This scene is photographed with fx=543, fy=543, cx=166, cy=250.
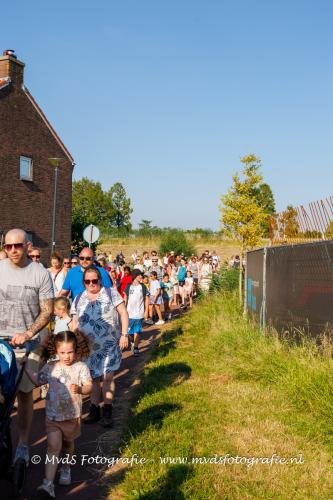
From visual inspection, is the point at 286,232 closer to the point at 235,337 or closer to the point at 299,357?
the point at 235,337

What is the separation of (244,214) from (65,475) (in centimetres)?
1900

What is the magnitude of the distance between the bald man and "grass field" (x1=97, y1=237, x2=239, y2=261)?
44444 mm

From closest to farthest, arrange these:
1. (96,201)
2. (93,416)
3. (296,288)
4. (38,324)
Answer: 1. (38,324)
2. (93,416)
3. (296,288)
4. (96,201)

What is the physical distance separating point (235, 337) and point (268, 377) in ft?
6.30

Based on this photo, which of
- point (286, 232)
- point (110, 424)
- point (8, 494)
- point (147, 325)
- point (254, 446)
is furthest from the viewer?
point (147, 325)

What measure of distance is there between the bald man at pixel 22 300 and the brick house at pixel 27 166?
812 inches

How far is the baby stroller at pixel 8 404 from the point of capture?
4.04m

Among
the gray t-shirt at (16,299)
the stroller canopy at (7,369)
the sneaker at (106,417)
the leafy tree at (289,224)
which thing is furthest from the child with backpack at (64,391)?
the leafy tree at (289,224)

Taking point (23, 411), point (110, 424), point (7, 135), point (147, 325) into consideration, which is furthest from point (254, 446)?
point (7, 135)

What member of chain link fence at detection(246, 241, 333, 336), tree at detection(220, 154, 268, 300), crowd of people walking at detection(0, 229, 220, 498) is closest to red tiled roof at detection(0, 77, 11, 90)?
tree at detection(220, 154, 268, 300)

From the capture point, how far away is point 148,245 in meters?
52.9

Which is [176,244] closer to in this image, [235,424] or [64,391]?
[235,424]

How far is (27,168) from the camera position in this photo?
27125 mm

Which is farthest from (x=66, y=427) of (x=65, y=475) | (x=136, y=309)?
(x=136, y=309)
